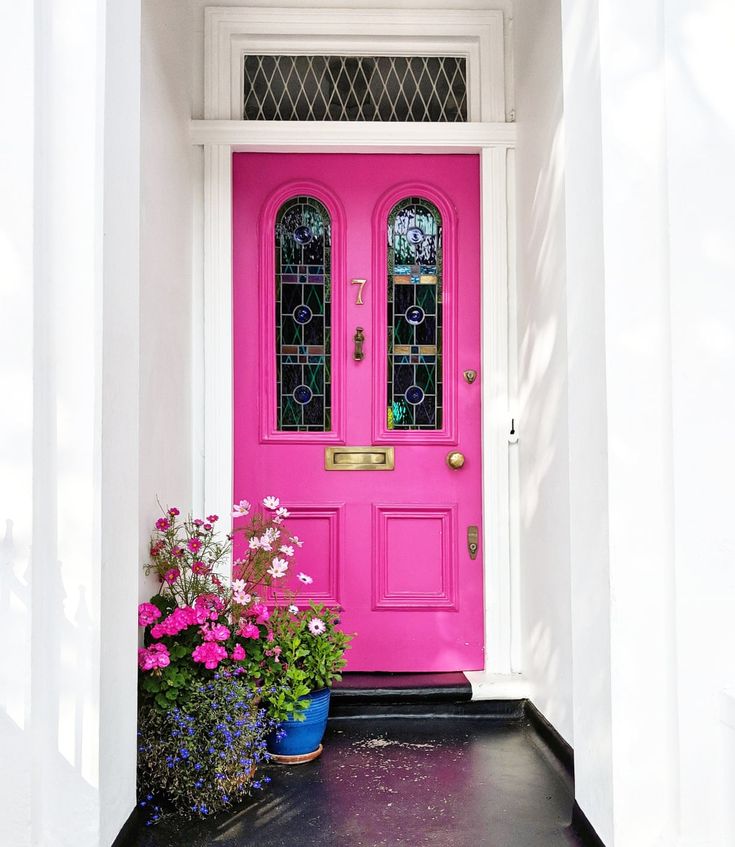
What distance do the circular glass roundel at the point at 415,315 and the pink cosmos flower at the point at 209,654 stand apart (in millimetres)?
1594

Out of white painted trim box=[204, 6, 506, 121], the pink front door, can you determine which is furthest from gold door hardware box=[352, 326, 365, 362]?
white painted trim box=[204, 6, 506, 121]

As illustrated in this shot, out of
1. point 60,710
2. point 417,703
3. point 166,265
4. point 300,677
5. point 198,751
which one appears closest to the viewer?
point 60,710

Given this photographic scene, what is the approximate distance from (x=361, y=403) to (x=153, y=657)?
4.63 feet

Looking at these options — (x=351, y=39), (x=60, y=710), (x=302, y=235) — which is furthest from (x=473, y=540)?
(x=351, y=39)

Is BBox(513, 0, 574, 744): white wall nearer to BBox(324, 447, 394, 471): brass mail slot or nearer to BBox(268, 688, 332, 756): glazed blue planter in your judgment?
BBox(324, 447, 394, 471): brass mail slot

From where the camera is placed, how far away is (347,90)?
141 inches

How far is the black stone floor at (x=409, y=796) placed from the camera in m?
2.37

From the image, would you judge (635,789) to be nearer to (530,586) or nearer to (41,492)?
(530,586)

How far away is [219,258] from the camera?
3465 millimetres

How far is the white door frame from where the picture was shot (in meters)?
3.46

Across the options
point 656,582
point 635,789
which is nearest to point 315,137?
point 656,582

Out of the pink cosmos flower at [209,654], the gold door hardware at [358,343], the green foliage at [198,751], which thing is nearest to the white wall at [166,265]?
the pink cosmos flower at [209,654]

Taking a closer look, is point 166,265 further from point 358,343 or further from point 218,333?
point 358,343

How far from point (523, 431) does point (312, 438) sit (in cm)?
85
